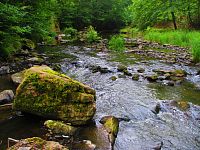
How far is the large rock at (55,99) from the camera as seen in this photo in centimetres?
771

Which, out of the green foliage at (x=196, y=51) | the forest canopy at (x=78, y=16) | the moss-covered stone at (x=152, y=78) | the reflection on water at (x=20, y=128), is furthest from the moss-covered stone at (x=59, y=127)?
the green foliage at (x=196, y=51)

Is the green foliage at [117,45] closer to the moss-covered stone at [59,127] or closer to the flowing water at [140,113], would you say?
the flowing water at [140,113]

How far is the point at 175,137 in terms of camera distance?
745 cm

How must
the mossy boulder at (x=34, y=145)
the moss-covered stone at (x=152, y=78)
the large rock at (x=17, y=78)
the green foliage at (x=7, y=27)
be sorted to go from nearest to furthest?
the mossy boulder at (x=34, y=145) → the large rock at (x=17, y=78) → the moss-covered stone at (x=152, y=78) → the green foliage at (x=7, y=27)

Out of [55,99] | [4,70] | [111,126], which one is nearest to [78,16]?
[4,70]

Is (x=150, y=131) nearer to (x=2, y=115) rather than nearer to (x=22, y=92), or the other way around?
(x=22, y=92)

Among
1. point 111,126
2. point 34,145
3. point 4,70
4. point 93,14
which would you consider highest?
point 93,14

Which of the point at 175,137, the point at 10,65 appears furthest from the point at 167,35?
the point at 175,137

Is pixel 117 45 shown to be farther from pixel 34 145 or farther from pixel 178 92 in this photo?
pixel 34 145

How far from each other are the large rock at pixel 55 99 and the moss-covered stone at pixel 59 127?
1.28ft

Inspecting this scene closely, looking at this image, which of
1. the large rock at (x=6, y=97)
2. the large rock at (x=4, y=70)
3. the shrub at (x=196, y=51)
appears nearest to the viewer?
the large rock at (x=6, y=97)

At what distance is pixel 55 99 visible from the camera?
7.86m

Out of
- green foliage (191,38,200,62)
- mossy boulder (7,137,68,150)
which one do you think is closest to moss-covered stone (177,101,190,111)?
mossy boulder (7,137,68,150)

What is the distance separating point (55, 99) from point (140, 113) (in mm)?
2602
